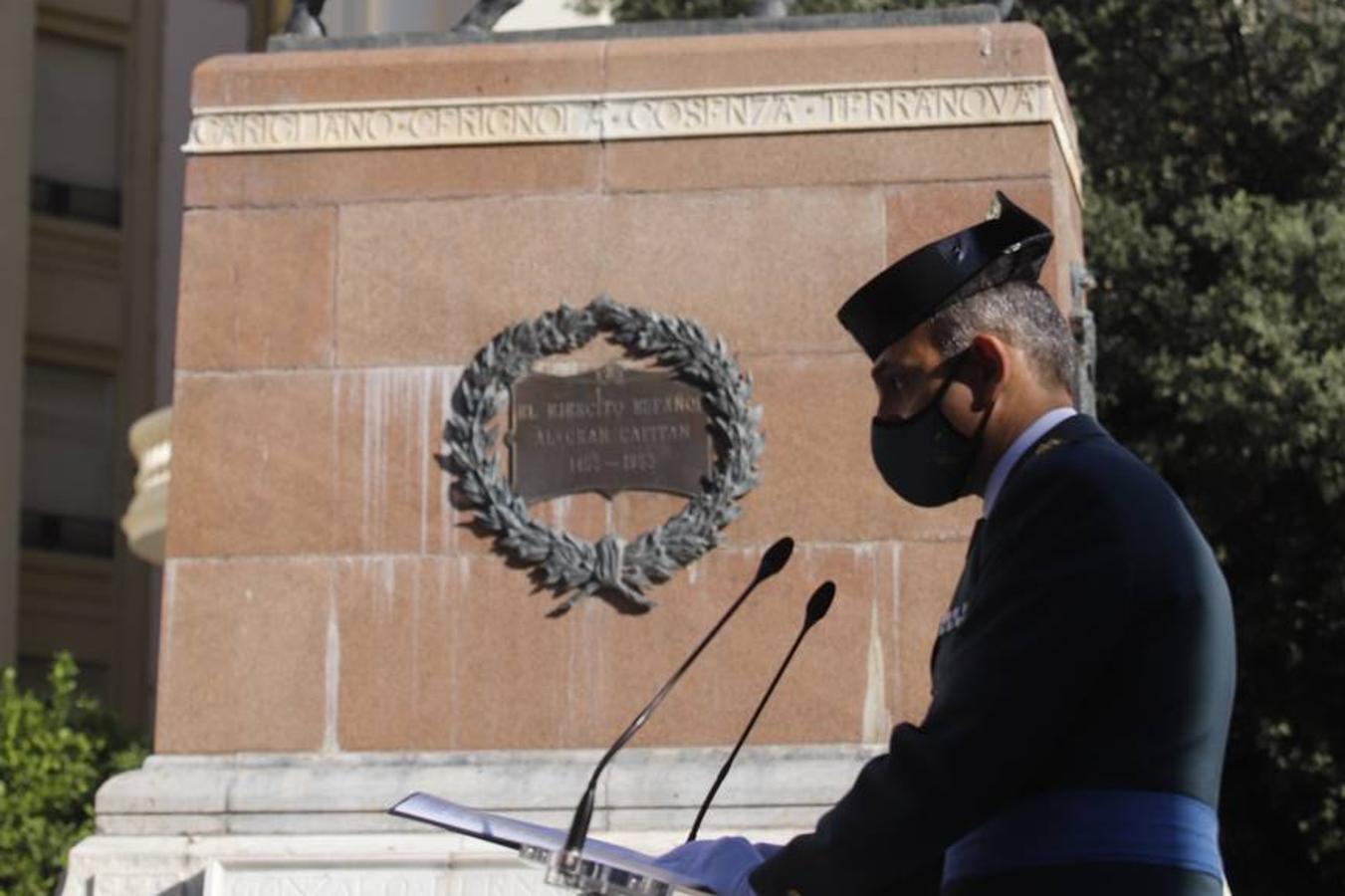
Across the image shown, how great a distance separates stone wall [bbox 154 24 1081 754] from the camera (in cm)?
983

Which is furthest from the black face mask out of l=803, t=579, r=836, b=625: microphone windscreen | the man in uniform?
l=803, t=579, r=836, b=625: microphone windscreen

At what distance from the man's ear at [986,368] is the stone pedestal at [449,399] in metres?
4.87

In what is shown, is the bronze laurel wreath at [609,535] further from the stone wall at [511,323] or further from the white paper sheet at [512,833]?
the white paper sheet at [512,833]

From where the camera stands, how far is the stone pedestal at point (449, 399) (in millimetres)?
9688

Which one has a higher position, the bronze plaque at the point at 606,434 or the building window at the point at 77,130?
the building window at the point at 77,130

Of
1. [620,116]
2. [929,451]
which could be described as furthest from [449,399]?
[929,451]

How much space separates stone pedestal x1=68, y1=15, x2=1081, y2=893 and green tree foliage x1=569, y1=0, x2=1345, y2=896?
7.71 meters

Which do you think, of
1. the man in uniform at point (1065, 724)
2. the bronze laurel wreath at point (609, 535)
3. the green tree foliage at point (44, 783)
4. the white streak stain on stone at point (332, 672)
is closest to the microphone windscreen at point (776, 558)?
the man in uniform at point (1065, 724)

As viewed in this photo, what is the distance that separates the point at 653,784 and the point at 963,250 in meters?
4.98

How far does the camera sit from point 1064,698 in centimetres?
424

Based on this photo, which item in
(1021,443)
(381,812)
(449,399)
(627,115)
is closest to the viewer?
(1021,443)

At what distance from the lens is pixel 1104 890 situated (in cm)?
425

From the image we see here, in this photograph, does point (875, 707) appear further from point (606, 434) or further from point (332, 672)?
point (332, 672)

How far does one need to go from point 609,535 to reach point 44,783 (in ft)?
20.5
